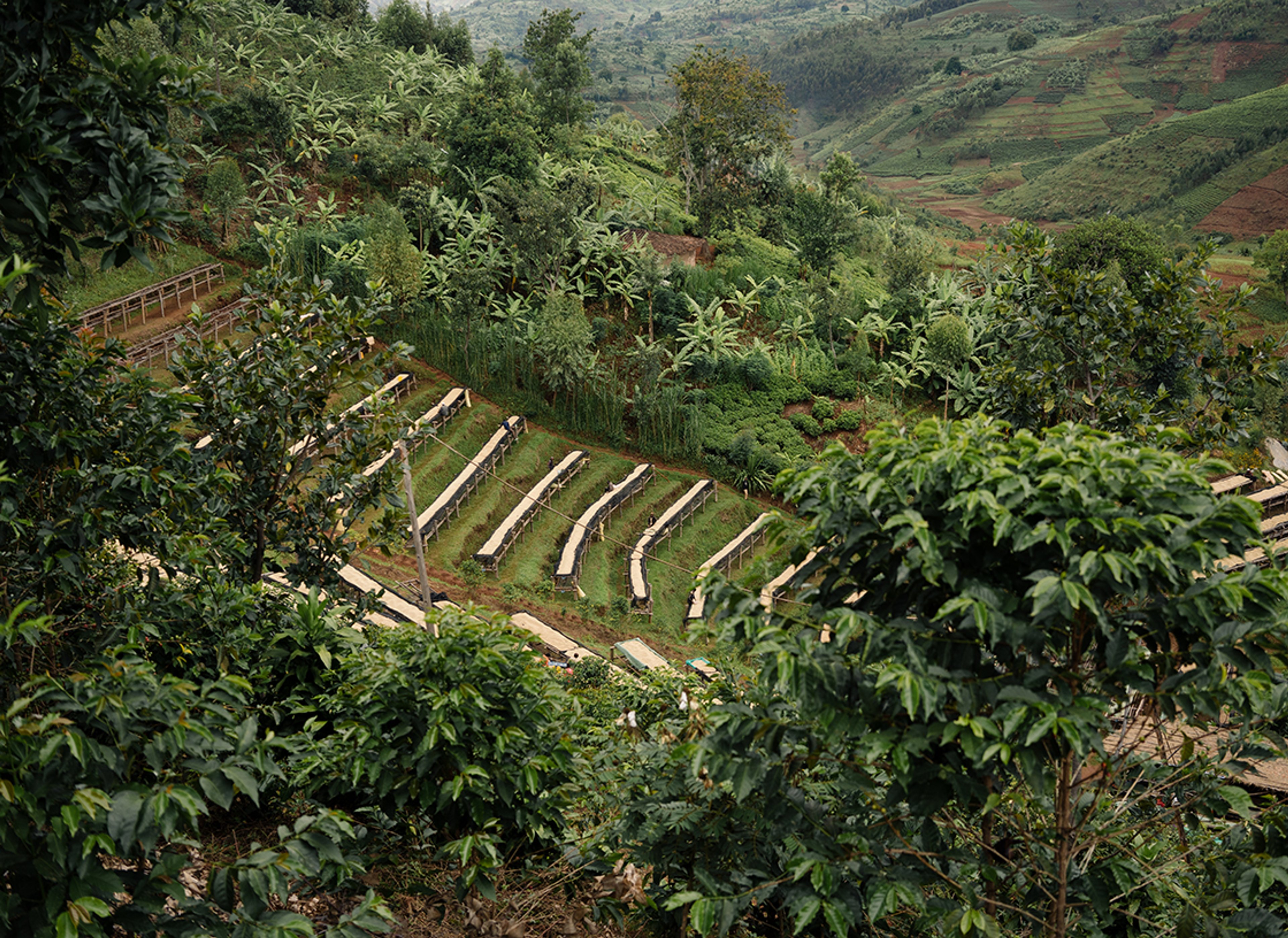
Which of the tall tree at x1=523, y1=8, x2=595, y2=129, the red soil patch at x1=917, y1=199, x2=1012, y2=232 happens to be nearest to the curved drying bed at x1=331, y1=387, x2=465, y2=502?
the tall tree at x1=523, y1=8, x2=595, y2=129

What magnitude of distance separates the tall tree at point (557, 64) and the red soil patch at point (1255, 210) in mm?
52304

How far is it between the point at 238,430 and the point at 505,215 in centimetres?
2001

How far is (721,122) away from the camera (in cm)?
3186

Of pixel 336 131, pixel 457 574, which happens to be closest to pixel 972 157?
pixel 336 131

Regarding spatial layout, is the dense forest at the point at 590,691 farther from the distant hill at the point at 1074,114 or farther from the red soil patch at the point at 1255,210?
the distant hill at the point at 1074,114

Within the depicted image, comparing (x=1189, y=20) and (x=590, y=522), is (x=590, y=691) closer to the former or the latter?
(x=590, y=522)

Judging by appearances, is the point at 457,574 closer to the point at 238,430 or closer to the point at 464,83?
the point at 238,430

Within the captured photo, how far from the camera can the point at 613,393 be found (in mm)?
23891

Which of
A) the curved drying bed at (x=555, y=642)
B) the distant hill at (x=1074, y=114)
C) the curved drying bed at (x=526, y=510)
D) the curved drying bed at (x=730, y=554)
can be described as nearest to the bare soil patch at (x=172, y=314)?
the curved drying bed at (x=526, y=510)

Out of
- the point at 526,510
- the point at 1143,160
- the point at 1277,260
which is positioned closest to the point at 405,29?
the point at 526,510

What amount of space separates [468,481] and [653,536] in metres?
4.53

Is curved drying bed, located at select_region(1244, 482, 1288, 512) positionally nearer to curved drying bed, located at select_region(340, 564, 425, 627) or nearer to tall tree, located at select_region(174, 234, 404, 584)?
curved drying bed, located at select_region(340, 564, 425, 627)

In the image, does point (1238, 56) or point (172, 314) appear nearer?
point (172, 314)

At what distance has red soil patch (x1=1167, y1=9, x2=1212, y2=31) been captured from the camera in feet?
305
